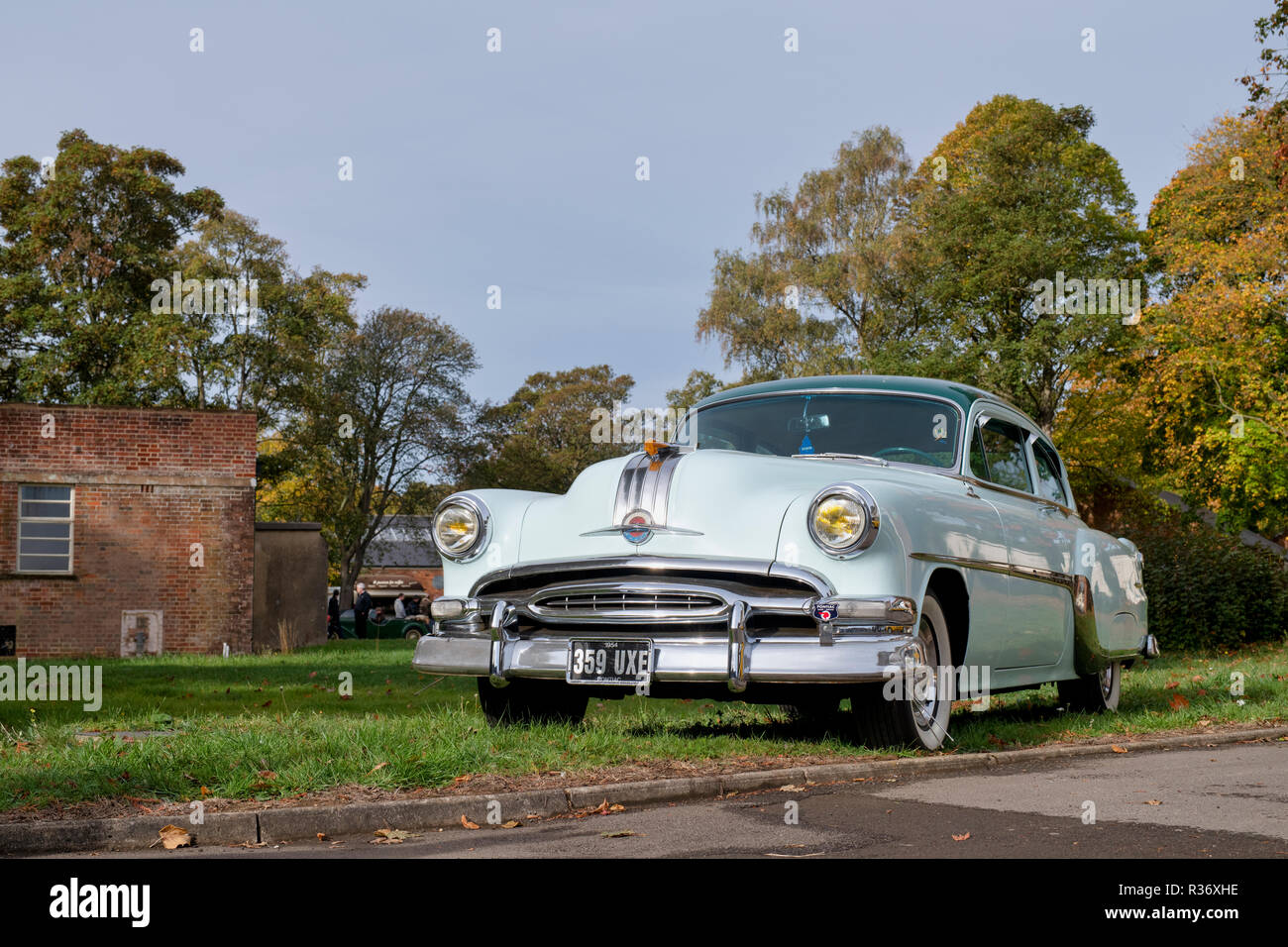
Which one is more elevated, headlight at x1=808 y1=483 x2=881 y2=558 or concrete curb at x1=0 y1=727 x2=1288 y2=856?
headlight at x1=808 y1=483 x2=881 y2=558

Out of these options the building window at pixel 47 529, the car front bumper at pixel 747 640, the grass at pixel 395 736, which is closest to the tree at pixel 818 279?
the building window at pixel 47 529

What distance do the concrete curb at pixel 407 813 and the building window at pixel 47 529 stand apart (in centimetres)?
1988

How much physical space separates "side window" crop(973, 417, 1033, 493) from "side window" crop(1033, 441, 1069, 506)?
0.79 ft

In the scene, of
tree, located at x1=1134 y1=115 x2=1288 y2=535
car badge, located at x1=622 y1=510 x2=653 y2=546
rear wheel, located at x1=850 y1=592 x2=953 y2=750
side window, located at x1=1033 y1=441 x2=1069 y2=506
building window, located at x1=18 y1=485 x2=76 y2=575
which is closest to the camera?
car badge, located at x1=622 y1=510 x2=653 y2=546

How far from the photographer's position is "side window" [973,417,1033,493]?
8172 mm

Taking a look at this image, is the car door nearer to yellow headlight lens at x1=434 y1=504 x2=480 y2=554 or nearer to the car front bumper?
the car front bumper

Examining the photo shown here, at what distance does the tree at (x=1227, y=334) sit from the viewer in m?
27.7

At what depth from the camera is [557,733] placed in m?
6.88

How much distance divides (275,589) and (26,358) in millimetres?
17307

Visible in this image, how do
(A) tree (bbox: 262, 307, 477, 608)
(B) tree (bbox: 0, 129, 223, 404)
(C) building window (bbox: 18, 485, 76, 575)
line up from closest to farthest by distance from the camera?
1. (C) building window (bbox: 18, 485, 76, 575)
2. (B) tree (bbox: 0, 129, 223, 404)
3. (A) tree (bbox: 262, 307, 477, 608)

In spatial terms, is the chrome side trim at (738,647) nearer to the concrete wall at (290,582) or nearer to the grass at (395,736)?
the grass at (395,736)

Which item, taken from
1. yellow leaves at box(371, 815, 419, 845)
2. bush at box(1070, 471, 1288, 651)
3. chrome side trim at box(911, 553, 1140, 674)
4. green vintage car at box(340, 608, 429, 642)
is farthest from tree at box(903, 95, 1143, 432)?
yellow leaves at box(371, 815, 419, 845)
